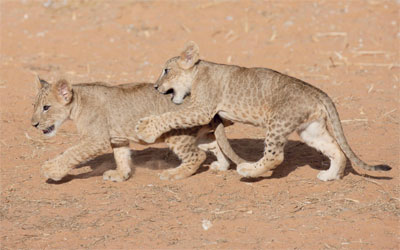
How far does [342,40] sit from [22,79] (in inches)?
271

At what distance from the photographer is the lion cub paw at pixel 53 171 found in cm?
802

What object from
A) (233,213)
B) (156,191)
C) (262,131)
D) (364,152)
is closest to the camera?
(233,213)

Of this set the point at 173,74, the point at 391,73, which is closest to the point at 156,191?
the point at 173,74

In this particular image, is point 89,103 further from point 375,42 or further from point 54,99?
point 375,42

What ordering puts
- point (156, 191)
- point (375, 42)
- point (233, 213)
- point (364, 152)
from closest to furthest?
1. point (233, 213)
2. point (156, 191)
3. point (364, 152)
4. point (375, 42)

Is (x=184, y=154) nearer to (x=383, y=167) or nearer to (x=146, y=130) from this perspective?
(x=146, y=130)

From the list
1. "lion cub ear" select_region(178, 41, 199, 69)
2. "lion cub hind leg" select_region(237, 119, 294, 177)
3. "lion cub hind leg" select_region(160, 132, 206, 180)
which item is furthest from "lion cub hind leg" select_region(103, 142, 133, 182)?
"lion cub hind leg" select_region(237, 119, 294, 177)

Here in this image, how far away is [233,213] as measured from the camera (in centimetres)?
711

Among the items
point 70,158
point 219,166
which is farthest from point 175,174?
point 70,158

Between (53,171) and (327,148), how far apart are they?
325 centimetres

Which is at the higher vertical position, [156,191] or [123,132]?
[123,132]

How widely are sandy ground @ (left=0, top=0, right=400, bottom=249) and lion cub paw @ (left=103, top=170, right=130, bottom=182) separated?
0.14 metres

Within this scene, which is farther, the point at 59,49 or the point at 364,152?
the point at 59,49

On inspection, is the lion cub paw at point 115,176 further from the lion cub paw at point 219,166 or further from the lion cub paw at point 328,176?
the lion cub paw at point 328,176
